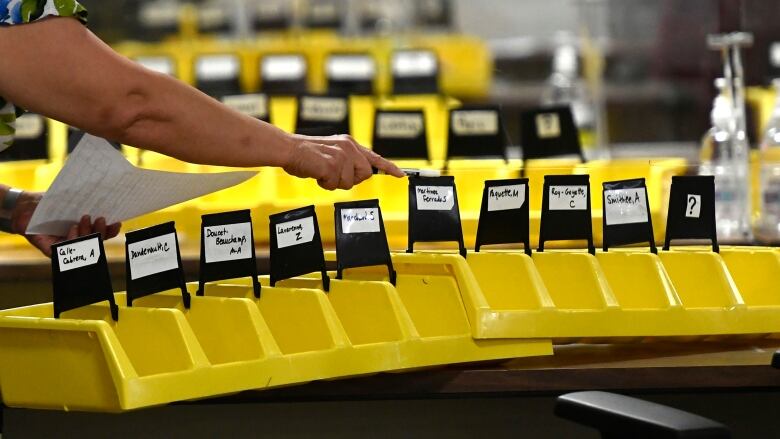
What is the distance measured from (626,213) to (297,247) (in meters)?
0.46

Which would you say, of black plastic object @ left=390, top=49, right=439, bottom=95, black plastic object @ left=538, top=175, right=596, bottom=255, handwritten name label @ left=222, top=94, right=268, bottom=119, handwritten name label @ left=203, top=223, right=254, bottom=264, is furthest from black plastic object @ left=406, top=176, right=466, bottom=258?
black plastic object @ left=390, top=49, right=439, bottom=95

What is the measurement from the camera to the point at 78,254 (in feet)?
4.42

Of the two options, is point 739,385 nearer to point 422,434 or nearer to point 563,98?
point 422,434

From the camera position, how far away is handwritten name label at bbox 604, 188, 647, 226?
5.34 ft

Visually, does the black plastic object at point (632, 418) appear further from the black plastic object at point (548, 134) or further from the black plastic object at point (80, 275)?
the black plastic object at point (548, 134)

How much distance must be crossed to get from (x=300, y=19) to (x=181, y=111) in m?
3.56

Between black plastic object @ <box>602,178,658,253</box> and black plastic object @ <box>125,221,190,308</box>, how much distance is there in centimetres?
58

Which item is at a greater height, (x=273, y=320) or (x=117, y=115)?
(x=117, y=115)

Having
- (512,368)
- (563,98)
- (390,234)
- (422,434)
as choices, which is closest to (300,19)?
(563,98)

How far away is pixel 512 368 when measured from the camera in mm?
1480

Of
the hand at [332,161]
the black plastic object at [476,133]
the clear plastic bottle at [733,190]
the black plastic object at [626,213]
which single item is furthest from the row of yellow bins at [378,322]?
the black plastic object at [476,133]

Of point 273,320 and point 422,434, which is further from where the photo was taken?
point 422,434

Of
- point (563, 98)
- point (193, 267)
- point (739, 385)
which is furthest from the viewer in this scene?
point (563, 98)

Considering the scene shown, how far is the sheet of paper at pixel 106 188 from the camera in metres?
1.45
